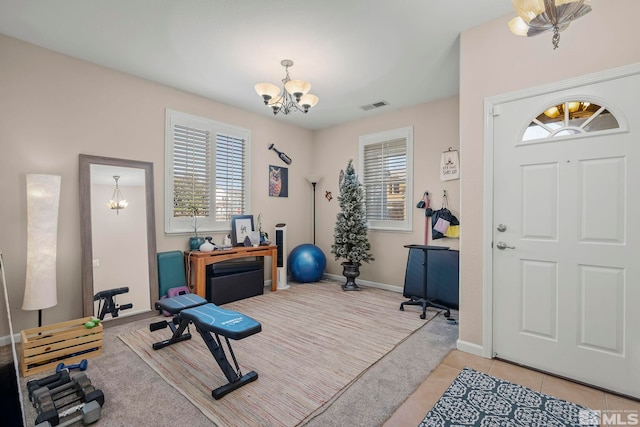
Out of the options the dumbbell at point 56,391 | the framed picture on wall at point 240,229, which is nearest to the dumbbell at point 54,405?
the dumbbell at point 56,391

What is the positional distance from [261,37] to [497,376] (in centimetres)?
372

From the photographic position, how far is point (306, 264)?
533cm

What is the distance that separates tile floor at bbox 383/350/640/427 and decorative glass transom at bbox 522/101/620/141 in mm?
1967

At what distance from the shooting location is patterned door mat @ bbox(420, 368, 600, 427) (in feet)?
6.04

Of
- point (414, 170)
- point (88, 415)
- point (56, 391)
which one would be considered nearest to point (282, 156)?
point (414, 170)

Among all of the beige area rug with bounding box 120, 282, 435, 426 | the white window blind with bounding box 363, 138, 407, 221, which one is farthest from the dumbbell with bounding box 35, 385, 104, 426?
the white window blind with bounding box 363, 138, 407, 221

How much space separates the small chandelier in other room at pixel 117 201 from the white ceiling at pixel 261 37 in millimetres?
1495

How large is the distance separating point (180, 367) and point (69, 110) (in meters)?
3.07

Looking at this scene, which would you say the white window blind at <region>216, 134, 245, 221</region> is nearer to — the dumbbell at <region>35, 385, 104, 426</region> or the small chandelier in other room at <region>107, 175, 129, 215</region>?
the small chandelier in other room at <region>107, 175, 129, 215</region>

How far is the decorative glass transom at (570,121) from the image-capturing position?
2.21 m

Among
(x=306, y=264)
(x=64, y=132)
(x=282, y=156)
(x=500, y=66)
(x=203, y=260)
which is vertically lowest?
(x=306, y=264)

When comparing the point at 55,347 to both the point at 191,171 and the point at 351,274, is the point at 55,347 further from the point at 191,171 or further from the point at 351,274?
the point at 351,274

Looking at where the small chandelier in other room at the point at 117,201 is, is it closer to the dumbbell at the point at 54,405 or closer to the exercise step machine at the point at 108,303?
the exercise step machine at the point at 108,303

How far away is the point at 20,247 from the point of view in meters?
2.98
